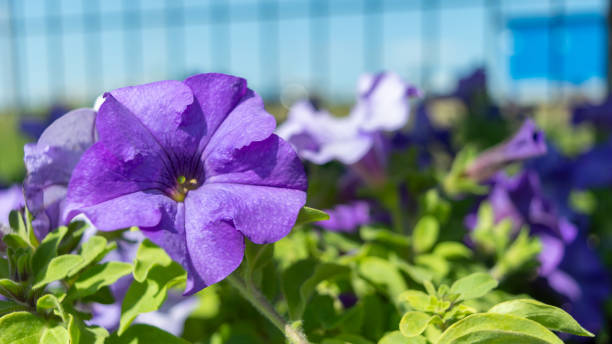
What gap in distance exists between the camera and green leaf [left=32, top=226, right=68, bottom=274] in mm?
563

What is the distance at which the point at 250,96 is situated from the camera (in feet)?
1.88

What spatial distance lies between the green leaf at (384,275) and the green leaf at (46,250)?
324 millimetres

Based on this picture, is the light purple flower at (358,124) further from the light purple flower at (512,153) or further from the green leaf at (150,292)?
the green leaf at (150,292)

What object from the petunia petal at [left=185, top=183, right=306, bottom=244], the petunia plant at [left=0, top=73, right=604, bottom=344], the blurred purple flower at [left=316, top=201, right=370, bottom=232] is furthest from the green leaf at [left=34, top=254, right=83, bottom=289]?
the blurred purple flower at [left=316, top=201, right=370, bottom=232]

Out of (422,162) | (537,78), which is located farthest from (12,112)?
(422,162)

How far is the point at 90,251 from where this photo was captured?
56cm

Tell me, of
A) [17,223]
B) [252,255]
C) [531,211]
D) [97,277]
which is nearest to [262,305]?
[252,255]

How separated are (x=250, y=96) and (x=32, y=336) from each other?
0.27m

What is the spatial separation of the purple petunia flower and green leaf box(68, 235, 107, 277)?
6 cm

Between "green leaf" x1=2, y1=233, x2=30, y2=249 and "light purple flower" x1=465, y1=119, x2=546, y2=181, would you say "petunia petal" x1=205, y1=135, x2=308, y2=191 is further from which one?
"light purple flower" x1=465, y1=119, x2=546, y2=181

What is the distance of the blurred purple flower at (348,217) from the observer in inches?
39.4

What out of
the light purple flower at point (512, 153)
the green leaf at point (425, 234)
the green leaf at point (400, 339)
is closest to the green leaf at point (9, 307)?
the green leaf at point (400, 339)

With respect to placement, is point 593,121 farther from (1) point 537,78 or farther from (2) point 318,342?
(2) point 318,342

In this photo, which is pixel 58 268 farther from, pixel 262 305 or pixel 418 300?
pixel 418 300
